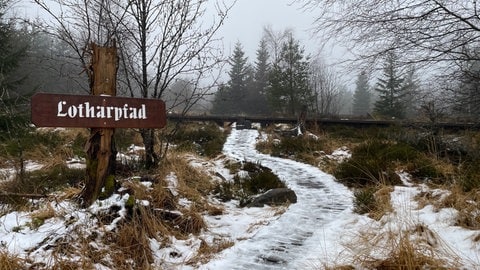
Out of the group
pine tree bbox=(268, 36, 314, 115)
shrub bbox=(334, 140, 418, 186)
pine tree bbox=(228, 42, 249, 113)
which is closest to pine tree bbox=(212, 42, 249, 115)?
pine tree bbox=(228, 42, 249, 113)

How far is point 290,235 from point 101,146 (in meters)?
2.25

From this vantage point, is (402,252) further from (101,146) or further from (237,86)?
(237,86)

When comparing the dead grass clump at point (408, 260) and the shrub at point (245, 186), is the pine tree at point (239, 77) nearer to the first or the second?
the shrub at point (245, 186)

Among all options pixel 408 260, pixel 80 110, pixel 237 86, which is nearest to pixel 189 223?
pixel 80 110

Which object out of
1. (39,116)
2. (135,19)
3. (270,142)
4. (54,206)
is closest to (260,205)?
(54,206)

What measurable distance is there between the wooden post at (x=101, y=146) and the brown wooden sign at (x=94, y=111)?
0.64 ft

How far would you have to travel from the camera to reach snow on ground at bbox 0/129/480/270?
282 cm

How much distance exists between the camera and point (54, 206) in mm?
3533

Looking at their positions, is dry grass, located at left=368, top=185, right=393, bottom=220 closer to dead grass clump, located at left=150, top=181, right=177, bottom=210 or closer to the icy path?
the icy path

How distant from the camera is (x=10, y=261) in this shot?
252 centimetres

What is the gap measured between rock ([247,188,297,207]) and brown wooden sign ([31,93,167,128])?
2.01 m

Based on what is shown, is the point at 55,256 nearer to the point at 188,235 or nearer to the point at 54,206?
the point at 54,206

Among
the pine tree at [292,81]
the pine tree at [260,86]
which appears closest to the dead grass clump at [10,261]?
the pine tree at [292,81]

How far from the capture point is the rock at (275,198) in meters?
4.88
